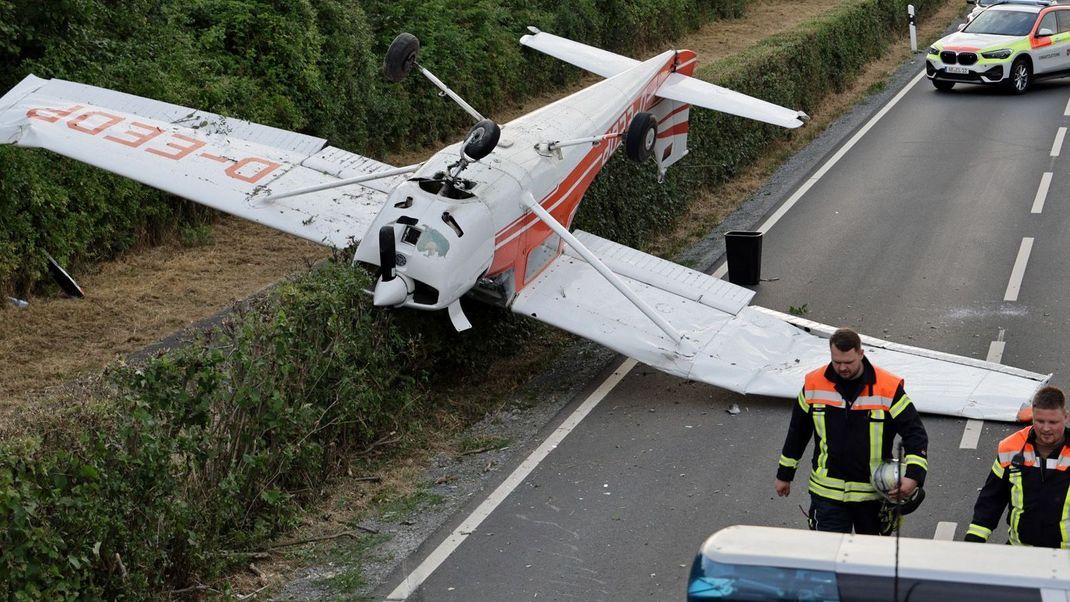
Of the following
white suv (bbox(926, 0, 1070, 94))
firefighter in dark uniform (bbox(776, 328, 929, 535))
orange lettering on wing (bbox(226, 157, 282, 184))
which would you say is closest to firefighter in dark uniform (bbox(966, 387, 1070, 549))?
firefighter in dark uniform (bbox(776, 328, 929, 535))

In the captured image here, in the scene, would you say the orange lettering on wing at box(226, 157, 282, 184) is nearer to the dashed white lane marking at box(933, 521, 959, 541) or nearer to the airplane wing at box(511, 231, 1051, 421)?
the airplane wing at box(511, 231, 1051, 421)

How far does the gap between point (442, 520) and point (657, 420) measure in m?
2.82

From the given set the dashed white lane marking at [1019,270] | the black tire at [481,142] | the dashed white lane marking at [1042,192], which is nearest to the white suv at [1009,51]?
the dashed white lane marking at [1042,192]

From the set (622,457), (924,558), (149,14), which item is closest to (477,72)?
(149,14)

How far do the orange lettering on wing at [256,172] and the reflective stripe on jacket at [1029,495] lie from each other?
881cm

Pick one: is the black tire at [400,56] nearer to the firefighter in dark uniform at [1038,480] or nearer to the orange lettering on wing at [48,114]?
the orange lettering on wing at [48,114]

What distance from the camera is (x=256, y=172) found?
13.8 meters

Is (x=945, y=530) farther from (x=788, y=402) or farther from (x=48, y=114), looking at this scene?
(x=48, y=114)

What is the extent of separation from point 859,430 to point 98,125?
9.68 meters

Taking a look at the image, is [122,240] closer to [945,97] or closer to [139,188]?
[139,188]

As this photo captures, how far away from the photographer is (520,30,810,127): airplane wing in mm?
14672

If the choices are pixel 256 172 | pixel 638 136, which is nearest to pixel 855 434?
pixel 638 136

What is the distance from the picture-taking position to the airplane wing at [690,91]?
1467 cm

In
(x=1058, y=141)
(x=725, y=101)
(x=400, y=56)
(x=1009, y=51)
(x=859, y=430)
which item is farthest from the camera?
(x=1009, y=51)
